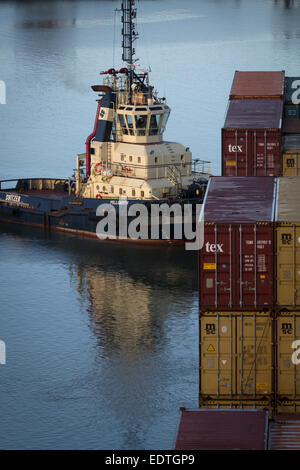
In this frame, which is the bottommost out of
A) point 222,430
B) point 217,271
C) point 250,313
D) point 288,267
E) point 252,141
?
point 222,430

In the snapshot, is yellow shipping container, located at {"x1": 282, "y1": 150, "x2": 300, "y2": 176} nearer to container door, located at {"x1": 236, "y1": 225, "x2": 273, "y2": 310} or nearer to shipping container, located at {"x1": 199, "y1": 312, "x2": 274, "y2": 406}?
container door, located at {"x1": 236, "y1": 225, "x2": 273, "y2": 310}

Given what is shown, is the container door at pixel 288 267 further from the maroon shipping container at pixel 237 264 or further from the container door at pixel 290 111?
the container door at pixel 290 111

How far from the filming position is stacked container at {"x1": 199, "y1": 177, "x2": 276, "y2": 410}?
34.9m

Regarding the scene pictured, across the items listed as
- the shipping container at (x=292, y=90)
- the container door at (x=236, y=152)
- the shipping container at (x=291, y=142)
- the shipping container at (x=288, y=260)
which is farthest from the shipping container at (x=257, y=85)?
the shipping container at (x=288, y=260)

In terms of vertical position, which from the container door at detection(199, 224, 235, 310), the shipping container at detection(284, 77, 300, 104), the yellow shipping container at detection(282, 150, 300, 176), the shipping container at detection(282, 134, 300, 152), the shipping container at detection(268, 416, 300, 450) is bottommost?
the shipping container at detection(268, 416, 300, 450)

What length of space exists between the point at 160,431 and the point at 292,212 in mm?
10001

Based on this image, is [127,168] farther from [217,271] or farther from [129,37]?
[217,271]

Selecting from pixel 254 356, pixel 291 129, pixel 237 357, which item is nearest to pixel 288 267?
pixel 254 356

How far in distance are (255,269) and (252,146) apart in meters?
17.2

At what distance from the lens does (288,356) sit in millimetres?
35250

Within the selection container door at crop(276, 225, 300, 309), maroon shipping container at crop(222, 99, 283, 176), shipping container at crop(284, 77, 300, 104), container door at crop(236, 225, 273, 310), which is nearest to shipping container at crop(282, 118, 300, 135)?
maroon shipping container at crop(222, 99, 283, 176)

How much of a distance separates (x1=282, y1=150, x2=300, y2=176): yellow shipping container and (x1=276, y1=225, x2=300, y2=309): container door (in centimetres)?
1568
